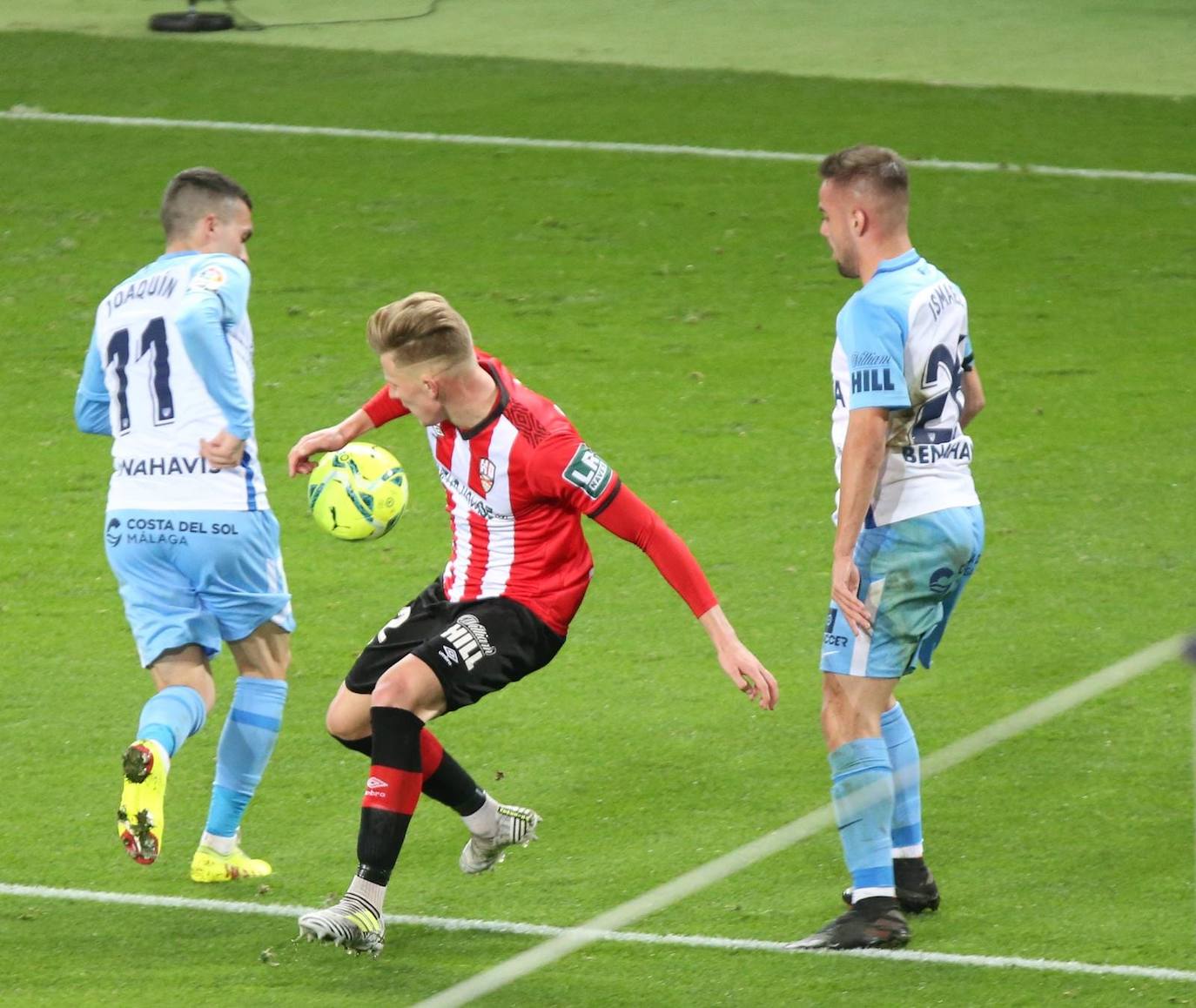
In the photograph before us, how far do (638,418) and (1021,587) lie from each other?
9.66 ft

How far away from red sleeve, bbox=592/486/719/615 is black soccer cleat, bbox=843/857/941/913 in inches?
44.3

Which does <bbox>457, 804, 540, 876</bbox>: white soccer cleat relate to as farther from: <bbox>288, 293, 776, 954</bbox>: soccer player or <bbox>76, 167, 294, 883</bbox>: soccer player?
<bbox>76, 167, 294, 883</bbox>: soccer player

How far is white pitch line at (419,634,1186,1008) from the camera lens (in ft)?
17.1

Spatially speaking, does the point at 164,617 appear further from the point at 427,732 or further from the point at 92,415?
the point at 427,732

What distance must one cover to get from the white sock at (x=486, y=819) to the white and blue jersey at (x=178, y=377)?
112cm

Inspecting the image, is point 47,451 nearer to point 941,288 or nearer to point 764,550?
point 764,550

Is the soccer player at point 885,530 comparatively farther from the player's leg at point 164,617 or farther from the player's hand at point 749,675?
the player's leg at point 164,617

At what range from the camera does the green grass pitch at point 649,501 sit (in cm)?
561

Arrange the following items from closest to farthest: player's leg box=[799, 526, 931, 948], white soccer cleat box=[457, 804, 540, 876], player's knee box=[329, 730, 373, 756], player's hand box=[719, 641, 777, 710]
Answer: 1. player's hand box=[719, 641, 777, 710]
2. player's leg box=[799, 526, 931, 948]
3. player's knee box=[329, 730, 373, 756]
4. white soccer cleat box=[457, 804, 540, 876]

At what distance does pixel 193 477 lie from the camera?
18.9 feet

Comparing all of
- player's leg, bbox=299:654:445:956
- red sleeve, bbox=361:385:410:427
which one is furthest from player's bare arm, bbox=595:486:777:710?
red sleeve, bbox=361:385:410:427

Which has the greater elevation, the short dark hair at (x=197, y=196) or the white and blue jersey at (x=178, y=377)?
the short dark hair at (x=197, y=196)

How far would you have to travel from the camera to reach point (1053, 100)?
1684 cm

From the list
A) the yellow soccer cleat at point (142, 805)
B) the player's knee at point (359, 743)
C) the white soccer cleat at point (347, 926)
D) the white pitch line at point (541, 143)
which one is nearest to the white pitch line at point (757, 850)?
the white soccer cleat at point (347, 926)
